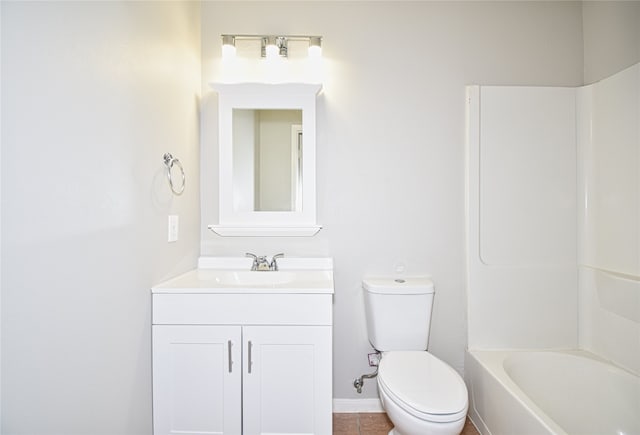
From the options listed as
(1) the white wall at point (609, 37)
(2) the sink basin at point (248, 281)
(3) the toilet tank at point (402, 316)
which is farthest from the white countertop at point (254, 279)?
(1) the white wall at point (609, 37)

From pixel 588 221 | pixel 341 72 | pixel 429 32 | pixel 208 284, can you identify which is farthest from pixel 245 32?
pixel 588 221

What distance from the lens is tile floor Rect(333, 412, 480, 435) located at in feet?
5.85

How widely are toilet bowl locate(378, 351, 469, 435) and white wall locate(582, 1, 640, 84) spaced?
5.91ft

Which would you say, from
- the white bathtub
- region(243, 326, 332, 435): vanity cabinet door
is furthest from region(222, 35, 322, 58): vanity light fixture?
the white bathtub

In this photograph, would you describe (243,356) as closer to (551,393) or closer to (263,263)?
(263,263)

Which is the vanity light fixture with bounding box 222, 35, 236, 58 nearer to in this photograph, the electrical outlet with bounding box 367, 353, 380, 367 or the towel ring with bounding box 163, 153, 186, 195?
the towel ring with bounding box 163, 153, 186, 195

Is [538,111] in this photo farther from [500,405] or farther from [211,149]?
[211,149]

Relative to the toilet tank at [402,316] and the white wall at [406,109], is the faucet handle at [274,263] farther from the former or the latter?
the toilet tank at [402,316]

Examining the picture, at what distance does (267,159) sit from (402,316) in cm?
116

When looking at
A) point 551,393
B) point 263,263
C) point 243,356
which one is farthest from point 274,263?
point 551,393

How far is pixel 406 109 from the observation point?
1.98 m

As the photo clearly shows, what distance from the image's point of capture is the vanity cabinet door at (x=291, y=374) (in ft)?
4.84

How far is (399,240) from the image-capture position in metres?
1.98

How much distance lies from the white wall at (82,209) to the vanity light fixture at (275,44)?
38cm
